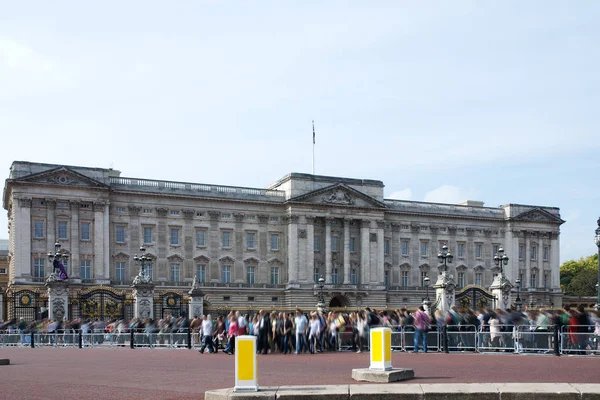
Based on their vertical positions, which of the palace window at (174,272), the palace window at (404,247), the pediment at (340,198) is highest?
the pediment at (340,198)

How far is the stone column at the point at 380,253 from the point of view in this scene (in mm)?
87250

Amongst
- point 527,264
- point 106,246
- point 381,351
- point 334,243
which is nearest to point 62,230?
point 106,246

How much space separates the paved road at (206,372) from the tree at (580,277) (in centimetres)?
9494

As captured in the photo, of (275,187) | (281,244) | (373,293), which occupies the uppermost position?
(275,187)

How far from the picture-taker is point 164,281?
77875mm

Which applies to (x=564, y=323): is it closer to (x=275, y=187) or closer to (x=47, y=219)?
(x=47, y=219)

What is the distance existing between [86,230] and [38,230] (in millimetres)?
4448

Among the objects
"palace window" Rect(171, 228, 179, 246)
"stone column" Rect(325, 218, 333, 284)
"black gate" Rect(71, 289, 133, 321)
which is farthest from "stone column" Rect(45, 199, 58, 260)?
"stone column" Rect(325, 218, 333, 284)

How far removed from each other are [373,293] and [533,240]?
2443cm

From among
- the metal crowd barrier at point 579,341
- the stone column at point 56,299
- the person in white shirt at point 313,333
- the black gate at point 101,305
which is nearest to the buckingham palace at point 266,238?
the black gate at point 101,305

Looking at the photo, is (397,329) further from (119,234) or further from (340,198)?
(340,198)

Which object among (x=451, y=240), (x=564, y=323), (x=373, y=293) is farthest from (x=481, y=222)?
(x=564, y=323)

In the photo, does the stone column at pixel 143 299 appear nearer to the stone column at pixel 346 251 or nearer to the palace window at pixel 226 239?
the palace window at pixel 226 239

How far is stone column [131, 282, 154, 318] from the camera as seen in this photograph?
4956 cm
